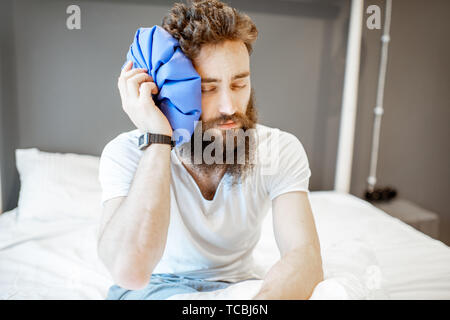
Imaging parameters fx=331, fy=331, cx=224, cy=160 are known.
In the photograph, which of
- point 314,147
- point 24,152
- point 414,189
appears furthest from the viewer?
point 414,189

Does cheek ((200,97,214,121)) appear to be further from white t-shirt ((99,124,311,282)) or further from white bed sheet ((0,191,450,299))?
white bed sheet ((0,191,450,299))

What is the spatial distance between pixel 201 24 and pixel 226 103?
6.2 inches

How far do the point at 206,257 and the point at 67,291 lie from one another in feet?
0.98

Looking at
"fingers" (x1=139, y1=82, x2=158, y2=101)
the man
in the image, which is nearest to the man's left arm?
the man

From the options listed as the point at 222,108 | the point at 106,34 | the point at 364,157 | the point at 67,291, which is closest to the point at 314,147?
the point at 364,157

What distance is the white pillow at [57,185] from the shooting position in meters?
0.73

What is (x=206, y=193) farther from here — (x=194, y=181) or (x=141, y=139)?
(x=141, y=139)

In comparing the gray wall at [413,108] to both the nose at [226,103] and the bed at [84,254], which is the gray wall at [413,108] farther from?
the nose at [226,103]

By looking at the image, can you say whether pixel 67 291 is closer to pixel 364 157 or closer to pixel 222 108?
pixel 222 108

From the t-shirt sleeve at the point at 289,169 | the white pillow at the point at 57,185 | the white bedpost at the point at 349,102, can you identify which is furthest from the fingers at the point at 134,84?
the white bedpost at the point at 349,102

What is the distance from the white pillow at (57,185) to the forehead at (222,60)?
0.32 metres

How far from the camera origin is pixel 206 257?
76cm

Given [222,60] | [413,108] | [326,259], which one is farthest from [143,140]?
[413,108]

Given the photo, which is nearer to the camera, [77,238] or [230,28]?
[230,28]
